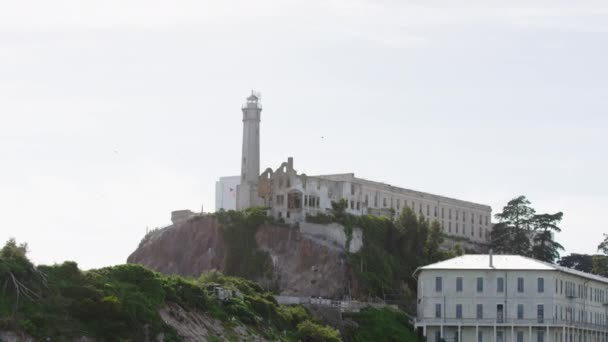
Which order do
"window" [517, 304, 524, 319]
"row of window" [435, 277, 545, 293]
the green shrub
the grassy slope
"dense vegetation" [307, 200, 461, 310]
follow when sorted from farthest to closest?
"dense vegetation" [307, 200, 461, 310] → "row of window" [435, 277, 545, 293] → "window" [517, 304, 524, 319] → the green shrub → the grassy slope

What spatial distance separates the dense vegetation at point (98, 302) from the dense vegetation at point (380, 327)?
11.8 metres

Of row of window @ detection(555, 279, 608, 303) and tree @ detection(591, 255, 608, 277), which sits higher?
tree @ detection(591, 255, 608, 277)

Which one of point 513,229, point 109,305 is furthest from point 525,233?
point 109,305

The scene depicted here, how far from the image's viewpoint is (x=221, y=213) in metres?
155

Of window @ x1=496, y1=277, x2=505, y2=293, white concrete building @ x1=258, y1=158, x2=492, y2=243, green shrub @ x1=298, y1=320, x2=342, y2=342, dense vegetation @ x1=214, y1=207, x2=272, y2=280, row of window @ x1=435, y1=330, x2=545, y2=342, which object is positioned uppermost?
white concrete building @ x1=258, y1=158, x2=492, y2=243

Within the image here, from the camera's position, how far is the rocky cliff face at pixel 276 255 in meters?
144

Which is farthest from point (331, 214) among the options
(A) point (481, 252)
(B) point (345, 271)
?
(A) point (481, 252)

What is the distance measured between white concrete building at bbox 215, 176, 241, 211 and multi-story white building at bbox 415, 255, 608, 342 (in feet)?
149

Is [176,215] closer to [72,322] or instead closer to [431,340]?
[431,340]

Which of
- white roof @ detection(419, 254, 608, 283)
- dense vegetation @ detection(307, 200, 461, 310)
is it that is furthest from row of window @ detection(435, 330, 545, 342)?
dense vegetation @ detection(307, 200, 461, 310)

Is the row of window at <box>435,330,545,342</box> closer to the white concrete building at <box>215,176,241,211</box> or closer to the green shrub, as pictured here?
the green shrub

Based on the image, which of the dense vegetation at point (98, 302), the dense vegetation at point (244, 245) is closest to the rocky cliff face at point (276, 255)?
the dense vegetation at point (244, 245)

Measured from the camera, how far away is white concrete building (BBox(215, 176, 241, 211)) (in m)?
174

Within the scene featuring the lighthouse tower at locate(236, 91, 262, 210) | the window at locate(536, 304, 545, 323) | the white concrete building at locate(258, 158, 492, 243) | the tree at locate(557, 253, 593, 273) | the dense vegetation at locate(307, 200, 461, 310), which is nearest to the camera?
the window at locate(536, 304, 545, 323)
